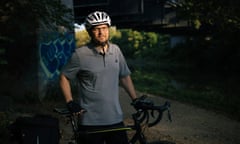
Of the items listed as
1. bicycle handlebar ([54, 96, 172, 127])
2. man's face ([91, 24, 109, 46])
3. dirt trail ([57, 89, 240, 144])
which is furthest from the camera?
dirt trail ([57, 89, 240, 144])

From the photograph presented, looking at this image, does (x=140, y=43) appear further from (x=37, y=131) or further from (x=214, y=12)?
(x=37, y=131)

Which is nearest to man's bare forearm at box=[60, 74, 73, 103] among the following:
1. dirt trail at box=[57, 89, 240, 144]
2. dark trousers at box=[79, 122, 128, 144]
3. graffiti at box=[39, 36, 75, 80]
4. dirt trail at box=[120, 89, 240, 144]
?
dark trousers at box=[79, 122, 128, 144]

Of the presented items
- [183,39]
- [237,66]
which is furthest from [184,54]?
[237,66]

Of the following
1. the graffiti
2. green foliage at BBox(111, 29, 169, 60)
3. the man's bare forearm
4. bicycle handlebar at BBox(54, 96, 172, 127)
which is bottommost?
green foliage at BBox(111, 29, 169, 60)

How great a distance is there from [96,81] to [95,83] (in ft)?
0.06

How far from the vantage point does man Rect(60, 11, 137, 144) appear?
12.5 ft

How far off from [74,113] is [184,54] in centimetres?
4505

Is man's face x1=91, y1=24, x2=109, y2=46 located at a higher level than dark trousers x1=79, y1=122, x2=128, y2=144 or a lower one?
higher

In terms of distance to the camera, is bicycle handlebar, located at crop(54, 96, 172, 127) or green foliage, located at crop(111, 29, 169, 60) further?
green foliage, located at crop(111, 29, 169, 60)

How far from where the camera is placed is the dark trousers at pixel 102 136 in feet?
12.6

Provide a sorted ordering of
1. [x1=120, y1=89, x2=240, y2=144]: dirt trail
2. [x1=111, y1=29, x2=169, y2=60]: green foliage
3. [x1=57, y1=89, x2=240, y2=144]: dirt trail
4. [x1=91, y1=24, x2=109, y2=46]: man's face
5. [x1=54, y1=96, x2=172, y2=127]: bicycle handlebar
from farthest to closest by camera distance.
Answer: [x1=111, y1=29, x2=169, y2=60]: green foliage, [x1=120, y1=89, x2=240, y2=144]: dirt trail, [x1=57, y1=89, x2=240, y2=144]: dirt trail, [x1=91, y1=24, x2=109, y2=46]: man's face, [x1=54, y1=96, x2=172, y2=127]: bicycle handlebar

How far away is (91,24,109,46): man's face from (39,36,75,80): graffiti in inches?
382

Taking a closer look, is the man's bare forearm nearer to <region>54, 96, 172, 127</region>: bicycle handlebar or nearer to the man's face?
<region>54, 96, 172, 127</region>: bicycle handlebar

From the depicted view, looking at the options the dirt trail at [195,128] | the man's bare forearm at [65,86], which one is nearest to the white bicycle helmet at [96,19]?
the man's bare forearm at [65,86]
